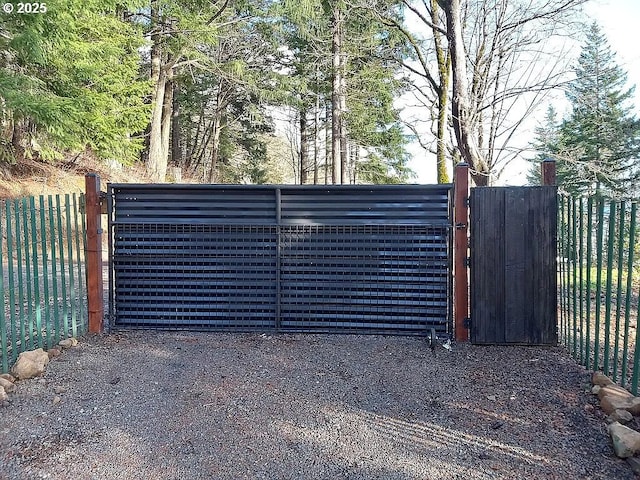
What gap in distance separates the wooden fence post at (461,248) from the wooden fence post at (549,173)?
81cm

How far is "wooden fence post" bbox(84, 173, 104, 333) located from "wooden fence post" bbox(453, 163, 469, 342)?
12.3 feet

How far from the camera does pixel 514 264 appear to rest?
441 cm

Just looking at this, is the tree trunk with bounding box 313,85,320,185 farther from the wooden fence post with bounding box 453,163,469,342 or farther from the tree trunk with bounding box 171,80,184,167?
the wooden fence post with bounding box 453,163,469,342

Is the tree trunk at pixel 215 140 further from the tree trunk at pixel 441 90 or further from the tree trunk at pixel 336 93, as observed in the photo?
the tree trunk at pixel 441 90

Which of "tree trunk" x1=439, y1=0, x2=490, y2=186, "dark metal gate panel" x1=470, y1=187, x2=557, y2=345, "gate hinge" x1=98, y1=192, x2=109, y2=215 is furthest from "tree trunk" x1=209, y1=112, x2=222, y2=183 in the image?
"dark metal gate panel" x1=470, y1=187, x2=557, y2=345

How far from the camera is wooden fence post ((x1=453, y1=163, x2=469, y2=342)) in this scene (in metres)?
4.54

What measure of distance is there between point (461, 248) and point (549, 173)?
45.8 inches

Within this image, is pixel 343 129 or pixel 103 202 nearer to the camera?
pixel 103 202

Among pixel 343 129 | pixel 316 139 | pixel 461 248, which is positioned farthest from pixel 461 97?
pixel 316 139

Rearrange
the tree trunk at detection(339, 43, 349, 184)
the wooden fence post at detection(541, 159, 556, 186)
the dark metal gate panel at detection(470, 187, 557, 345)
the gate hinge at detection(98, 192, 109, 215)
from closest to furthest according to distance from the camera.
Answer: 1. the dark metal gate panel at detection(470, 187, 557, 345)
2. the wooden fence post at detection(541, 159, 556, 186)
3. the gate hinge at detection(98, 192, 109, 215)
4. the tree trunk at detection(339, 43, 349, 184)

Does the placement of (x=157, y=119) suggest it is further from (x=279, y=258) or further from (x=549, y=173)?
(x=549, y=173)

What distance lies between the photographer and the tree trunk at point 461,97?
746 centimetres

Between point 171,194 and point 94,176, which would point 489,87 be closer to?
point 171,194

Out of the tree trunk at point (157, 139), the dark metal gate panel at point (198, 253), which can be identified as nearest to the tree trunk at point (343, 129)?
the tree trunk at point (157, 139)
